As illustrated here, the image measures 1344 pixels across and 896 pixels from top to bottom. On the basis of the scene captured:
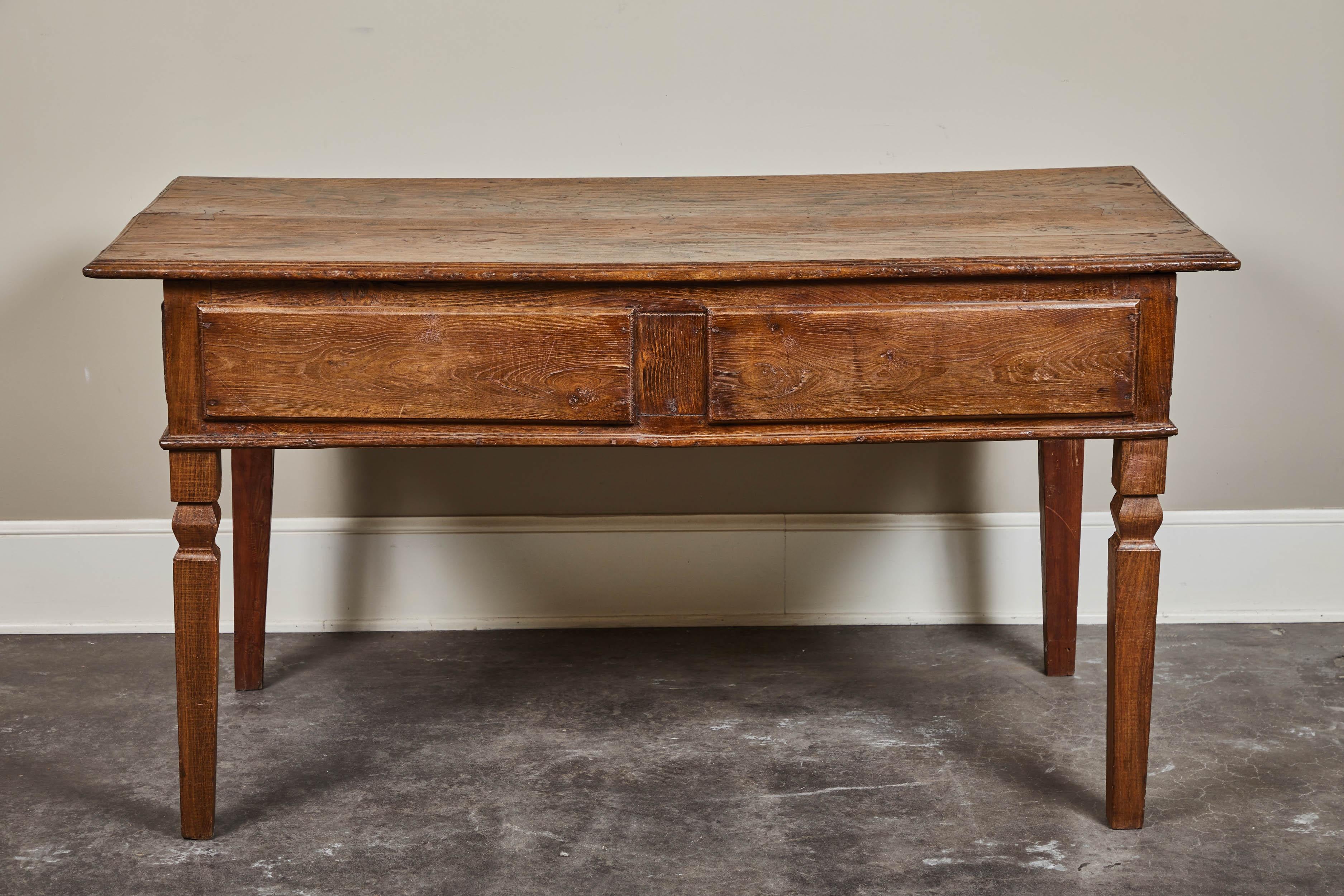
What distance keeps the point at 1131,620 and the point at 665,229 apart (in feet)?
3.02

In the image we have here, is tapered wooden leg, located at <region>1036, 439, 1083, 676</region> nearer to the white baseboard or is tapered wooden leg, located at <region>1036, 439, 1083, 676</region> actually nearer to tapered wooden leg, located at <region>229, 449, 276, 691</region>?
the white baseboard

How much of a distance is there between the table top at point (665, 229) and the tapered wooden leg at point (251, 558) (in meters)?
0.52

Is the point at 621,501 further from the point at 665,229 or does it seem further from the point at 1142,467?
the point at 1142,467

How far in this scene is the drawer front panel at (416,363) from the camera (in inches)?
67.5

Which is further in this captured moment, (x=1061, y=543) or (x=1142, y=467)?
(x=1061, y=543)

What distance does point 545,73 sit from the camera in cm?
255

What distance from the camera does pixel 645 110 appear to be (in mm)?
2568

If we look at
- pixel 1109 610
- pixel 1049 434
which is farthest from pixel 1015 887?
pixel 1049 434

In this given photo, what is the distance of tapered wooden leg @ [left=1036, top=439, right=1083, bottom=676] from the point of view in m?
2.38

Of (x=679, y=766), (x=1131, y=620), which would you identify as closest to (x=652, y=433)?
(x=679, y=766)

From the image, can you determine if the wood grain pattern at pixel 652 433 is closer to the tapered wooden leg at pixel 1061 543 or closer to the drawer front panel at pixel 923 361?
the drawer front panel at pixel 923 361

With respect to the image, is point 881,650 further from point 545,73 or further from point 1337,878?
point 545,73

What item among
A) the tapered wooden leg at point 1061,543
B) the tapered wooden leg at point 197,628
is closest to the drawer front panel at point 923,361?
the tapered wooden leg at point 1061,543

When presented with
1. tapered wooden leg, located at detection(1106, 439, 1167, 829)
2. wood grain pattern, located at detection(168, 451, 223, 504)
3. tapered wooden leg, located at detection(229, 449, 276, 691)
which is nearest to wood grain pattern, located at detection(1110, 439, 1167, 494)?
tapered wooden leg, located at detection(1106, 439, 1167, 829)
